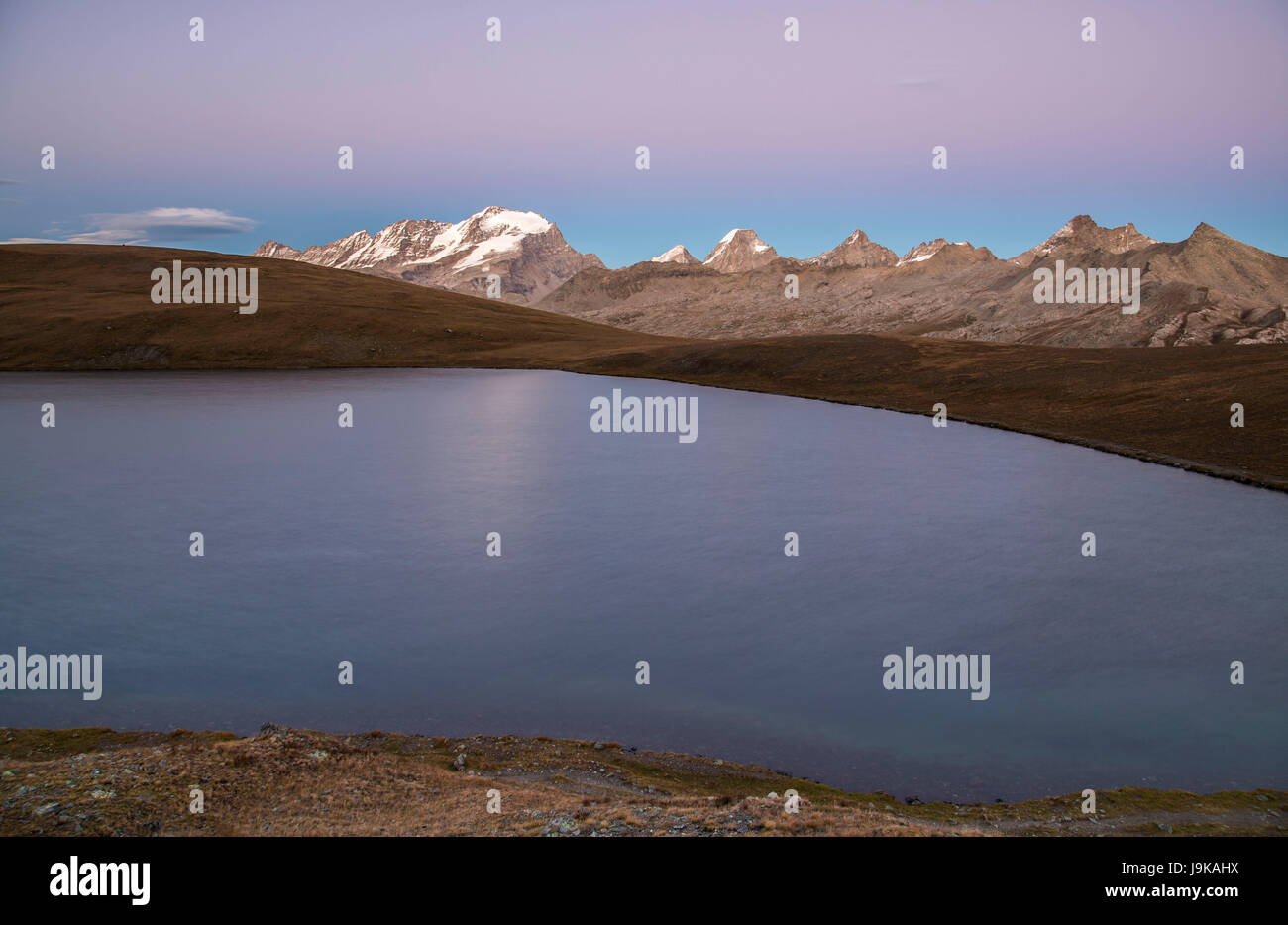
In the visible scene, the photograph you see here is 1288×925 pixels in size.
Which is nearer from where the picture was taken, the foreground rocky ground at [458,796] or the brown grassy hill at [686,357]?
the foreground rocky ground at [458,796]

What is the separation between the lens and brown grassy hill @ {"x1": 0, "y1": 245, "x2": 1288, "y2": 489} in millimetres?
65125

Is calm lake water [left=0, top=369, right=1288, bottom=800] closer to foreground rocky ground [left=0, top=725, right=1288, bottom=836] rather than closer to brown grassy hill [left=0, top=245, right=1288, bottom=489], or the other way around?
foreground rocky ground [left=0, top=725, right=1288, bottom=836]

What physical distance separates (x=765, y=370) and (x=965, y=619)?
89.0 meters

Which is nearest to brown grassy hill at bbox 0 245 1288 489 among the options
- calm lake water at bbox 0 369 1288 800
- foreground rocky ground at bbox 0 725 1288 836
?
calm lake water at bbox 0 369 1288 800

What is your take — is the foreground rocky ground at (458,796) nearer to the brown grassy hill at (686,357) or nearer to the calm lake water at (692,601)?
the calm lake water at (692,601)

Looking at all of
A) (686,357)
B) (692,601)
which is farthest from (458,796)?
(686,357)

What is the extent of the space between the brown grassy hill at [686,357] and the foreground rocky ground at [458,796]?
129ft

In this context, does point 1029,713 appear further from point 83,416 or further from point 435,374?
point 435,374

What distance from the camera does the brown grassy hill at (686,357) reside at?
6512cm

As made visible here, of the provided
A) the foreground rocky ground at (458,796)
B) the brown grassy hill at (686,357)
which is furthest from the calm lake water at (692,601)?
the brown grassy hill at (686,357)

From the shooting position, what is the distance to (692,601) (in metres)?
30.3

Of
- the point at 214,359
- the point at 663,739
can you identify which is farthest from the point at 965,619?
the point at 214,359

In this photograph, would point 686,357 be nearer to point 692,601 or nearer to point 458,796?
point 692,601

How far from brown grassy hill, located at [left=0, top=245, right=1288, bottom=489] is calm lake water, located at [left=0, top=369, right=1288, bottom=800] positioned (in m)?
12.9
